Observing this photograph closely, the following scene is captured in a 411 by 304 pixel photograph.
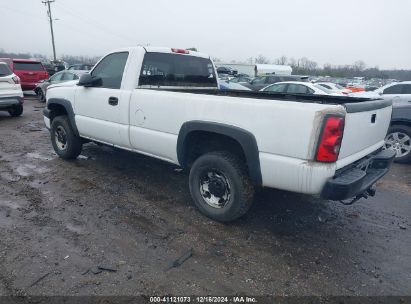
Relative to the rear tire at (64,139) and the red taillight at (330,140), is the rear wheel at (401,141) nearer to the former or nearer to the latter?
the red taillight at (330,140)

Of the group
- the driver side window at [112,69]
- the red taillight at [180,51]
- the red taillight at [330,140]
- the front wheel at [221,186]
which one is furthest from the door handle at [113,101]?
the red taillight at [330,140]

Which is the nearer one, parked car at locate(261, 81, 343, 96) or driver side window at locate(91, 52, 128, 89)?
driver side window at locate(91, 52, 128, 89)

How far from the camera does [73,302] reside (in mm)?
2453

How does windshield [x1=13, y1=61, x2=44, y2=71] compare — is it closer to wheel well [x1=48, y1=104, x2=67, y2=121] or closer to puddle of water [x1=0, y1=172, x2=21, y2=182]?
wheel well [x1=48, y1=104, x2=67, y2=121]

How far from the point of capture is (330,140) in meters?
2.77

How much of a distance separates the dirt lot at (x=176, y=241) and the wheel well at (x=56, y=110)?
3.85 feet

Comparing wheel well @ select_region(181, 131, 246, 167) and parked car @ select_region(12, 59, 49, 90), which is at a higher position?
parked car @ select_region(12, 59, 49, 90)

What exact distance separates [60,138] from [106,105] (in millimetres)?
1882

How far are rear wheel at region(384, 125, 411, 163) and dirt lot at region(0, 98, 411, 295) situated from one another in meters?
1.74

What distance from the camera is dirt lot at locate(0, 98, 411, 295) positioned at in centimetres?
272

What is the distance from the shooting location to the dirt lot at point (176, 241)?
8.93 ft

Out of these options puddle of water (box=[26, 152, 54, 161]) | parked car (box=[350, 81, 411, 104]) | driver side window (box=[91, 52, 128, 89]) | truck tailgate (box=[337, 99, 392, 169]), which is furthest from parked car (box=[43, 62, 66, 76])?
truck tailgate (box=[337, 99, 392, 169])

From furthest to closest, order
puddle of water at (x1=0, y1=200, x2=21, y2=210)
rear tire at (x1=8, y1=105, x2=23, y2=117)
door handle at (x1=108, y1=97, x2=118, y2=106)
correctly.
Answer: rear tire at (x1=8, y1=105, x2=23, y2=117) < door handle at (x1=108, y1=97, x2=118, y2=106) < puddle of water at (x1=0, y1=200, x2=21, y2=210)

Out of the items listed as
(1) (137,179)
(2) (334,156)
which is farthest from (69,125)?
(2) (334,156)
